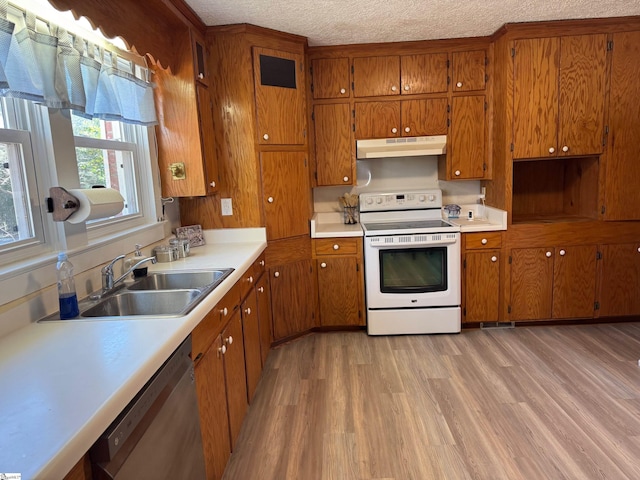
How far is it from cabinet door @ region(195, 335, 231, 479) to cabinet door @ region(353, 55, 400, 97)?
8.31 ft

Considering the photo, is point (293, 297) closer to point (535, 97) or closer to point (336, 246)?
point (336, 246)

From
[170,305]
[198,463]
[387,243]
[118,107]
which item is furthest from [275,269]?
[198,463]

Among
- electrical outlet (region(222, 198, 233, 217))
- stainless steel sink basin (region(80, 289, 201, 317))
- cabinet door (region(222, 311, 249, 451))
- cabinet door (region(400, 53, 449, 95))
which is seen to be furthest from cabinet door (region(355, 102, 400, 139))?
stainless steel sink basin (region(80, 289, 201, 317))

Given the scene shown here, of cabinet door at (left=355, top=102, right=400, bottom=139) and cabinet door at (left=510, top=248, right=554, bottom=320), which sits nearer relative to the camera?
cabinet door at (left=510, top=248, right=554, bottom=320)

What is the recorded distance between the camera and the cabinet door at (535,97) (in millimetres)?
3115

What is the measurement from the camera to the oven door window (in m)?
3.31

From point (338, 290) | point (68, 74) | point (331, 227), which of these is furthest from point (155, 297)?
point (331, 227)

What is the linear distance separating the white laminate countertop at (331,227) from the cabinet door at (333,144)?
1.26 feet

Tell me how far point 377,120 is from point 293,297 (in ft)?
5.47

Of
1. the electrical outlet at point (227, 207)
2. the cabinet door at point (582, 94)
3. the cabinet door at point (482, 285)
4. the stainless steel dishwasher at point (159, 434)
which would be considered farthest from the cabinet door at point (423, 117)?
the stainless steel dishwasher at point (159, 434)

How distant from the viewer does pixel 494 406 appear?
233cm

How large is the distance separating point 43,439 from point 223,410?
1.11 m

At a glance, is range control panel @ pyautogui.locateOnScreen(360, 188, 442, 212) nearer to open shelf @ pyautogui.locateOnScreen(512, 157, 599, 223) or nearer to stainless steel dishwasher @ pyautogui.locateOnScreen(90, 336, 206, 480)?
open shelf @ pyautogui.locateOnScreen(512, 157, 599, 223)

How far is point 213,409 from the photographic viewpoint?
5.61 ft
